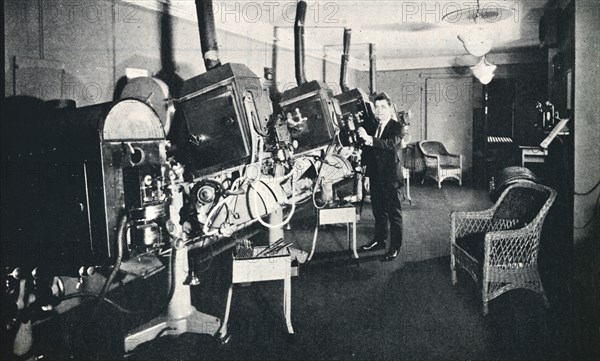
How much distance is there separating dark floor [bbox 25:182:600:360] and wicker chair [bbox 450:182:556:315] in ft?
0.89

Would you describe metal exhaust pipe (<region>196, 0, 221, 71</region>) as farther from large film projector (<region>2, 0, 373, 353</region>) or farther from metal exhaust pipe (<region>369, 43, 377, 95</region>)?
metal exhaust pipe (<region>369, 43, 377, 95</region>)

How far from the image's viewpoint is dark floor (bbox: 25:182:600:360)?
2.90 metres

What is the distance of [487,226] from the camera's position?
4074 millimetres

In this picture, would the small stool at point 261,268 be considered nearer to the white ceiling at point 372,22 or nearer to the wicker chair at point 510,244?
the wicker chair at point 510,244

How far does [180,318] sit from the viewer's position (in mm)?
3160

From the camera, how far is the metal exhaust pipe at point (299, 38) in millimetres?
5688

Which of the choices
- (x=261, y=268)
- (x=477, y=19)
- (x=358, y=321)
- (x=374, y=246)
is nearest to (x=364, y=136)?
(x=374, y=246)

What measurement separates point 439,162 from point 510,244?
291 inches

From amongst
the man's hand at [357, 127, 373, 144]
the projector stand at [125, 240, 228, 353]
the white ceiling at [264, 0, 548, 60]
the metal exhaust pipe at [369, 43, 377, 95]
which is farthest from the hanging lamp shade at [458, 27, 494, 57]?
the projector stand at [125, 240, 228, 353]

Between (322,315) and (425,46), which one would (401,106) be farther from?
(322,315)

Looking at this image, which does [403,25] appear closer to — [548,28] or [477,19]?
[477,19]

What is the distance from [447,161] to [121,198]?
10355 mm

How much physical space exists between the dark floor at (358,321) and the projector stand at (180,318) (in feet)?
0.22

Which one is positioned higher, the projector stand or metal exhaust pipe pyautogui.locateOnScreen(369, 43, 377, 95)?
metal exhaust pipe pyautogui.locateOnScreen(369, 43, 377, 95)
